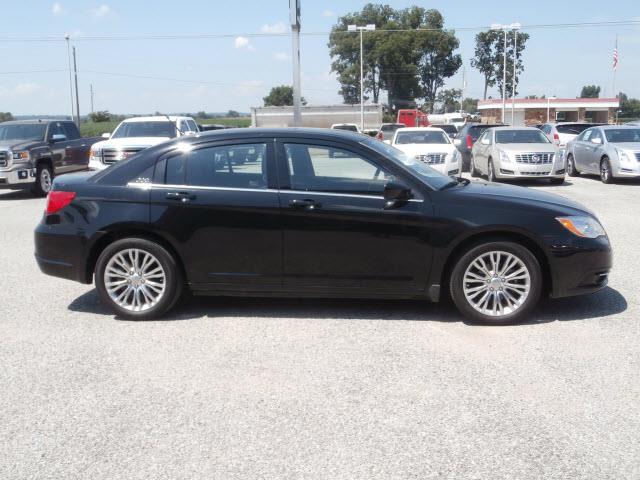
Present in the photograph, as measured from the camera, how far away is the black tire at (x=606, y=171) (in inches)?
688

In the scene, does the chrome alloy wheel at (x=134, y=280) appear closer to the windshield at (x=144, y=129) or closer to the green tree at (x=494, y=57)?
the windshield at (x=144, y=129)

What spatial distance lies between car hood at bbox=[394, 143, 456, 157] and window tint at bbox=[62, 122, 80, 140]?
878 centimetres

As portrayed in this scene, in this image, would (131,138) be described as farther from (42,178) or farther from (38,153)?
(42,178)

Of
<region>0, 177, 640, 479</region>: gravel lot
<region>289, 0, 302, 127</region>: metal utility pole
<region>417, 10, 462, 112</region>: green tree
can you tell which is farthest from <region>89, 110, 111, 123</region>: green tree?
<region>0, 177, 640, 479</region>: gravel lot

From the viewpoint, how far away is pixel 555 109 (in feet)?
271

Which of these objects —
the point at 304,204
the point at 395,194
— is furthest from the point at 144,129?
the point at 395,194

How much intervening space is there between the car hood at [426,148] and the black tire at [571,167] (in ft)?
15.3

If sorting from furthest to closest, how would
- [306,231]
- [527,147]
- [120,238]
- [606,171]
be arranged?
[606,171] → [527,147] → [120,238] → [306,231]

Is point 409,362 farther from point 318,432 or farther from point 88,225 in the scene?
point 88,225

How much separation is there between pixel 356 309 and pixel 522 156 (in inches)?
471

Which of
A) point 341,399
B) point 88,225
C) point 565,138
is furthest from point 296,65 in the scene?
point 341,399

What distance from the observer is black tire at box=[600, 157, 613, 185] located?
17484 millimetres

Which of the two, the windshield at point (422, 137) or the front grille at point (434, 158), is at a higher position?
the windshield at point (422, 137)

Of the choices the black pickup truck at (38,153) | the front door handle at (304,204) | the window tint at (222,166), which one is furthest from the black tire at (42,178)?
the front door handle at (304,204)
